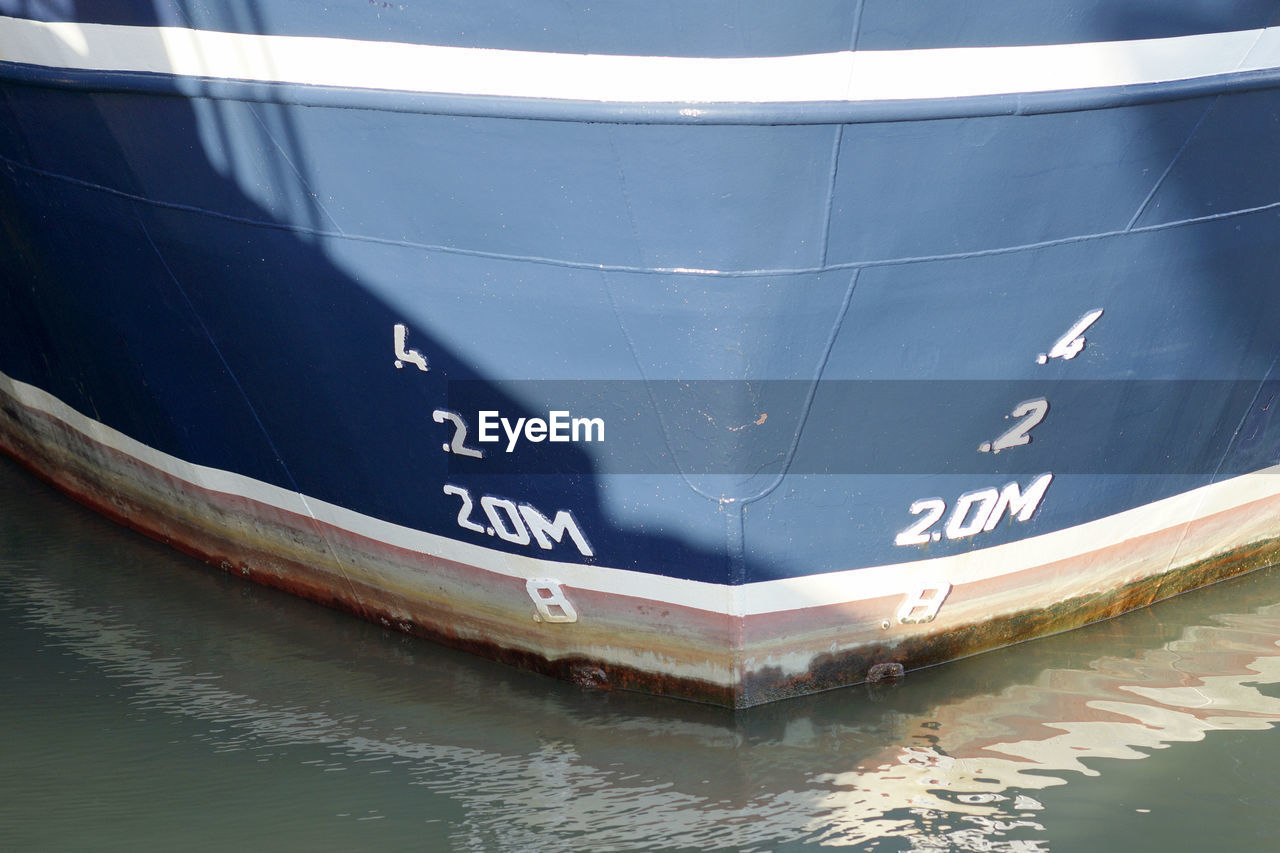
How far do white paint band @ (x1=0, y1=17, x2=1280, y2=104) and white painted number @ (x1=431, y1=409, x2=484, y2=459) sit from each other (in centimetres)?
100

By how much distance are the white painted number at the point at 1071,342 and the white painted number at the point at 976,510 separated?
1.41 ft

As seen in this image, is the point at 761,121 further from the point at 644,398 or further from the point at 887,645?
the point at 887,645

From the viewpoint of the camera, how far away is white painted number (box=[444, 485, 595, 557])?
4164mm

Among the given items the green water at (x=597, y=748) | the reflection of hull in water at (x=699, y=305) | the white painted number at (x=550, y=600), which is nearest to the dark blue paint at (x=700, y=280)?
the reflection of hull in water at (x=699, y=305)

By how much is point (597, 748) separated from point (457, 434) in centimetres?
102

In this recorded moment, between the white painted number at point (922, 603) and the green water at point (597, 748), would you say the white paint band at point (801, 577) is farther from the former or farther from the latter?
the green water at point (597, 748)

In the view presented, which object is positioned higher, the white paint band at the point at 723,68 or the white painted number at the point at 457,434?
the white paint band at the point at 723,68

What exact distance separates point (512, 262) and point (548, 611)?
46.4 inches

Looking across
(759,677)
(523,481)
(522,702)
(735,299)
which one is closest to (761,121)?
(735,299)

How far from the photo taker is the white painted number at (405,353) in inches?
159

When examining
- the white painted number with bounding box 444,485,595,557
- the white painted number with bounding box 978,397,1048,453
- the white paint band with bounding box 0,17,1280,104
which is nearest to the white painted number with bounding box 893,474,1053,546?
the white painted number with bounding box 978,397,1048,453

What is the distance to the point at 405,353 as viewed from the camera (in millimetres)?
4086

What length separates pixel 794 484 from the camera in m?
3.96

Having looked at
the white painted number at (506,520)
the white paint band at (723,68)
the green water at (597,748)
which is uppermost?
the white paint band at (723,68)
